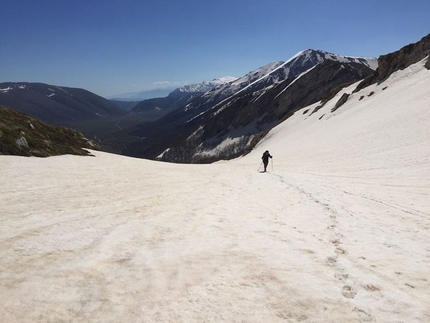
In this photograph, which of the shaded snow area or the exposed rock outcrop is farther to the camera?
the exposed rock outcrop

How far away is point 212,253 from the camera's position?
6.55 meters

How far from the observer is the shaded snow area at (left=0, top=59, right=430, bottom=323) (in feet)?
14.6

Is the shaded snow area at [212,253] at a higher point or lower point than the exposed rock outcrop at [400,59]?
lower

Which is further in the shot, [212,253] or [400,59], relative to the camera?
[400,59]

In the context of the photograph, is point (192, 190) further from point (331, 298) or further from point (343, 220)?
point (331, 298)

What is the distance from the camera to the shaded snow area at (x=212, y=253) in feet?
14.6

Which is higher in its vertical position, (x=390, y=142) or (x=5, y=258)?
(x=390, y=142)

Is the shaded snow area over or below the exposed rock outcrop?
below

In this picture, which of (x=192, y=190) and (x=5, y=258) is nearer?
(x=5, y=258)

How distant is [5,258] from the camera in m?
5.88

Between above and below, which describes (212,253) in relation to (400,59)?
below

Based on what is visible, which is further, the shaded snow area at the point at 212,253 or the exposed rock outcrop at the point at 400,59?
the exposed rock outcrop at the point at 400,59

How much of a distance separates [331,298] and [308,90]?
174 metres

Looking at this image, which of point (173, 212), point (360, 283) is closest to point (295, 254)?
point (360, 283)
